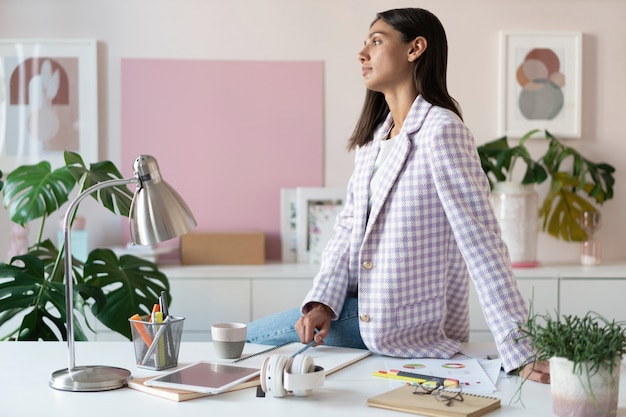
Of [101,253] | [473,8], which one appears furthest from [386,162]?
[473,8]

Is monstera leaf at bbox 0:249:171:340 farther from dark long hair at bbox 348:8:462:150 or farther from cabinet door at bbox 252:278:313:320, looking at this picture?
dark long hair at bbox 348:8:462:150

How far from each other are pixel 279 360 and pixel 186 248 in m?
2.34

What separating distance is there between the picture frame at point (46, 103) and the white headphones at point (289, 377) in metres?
2.64

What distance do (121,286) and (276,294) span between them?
3.15 feet

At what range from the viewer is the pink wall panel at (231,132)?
13.2 ft

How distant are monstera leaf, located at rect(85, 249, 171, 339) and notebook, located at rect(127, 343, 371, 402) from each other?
2.70 feet

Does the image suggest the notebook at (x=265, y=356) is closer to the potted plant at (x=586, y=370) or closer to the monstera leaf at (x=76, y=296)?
the potted plant at (x=586, y=370)

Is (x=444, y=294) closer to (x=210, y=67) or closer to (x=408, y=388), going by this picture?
(x=408, y=388)

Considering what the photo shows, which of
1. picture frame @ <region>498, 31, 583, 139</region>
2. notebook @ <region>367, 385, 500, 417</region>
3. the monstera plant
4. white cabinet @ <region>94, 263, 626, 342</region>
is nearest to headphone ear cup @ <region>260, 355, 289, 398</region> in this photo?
notebook @ <region>367, 385, 500, 417</region>

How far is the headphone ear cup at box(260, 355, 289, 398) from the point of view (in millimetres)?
1563

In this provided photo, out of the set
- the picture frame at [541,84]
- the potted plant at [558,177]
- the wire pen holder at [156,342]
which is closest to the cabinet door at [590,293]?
the potted plant at [558,177]

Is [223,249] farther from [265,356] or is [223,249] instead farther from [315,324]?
[265,356]

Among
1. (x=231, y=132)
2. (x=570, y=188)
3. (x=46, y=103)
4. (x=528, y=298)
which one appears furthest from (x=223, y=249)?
(x=570, y=188)

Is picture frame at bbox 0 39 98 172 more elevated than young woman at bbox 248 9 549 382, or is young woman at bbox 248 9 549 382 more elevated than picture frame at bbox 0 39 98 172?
picture frame at bbox 0 39 98 172
